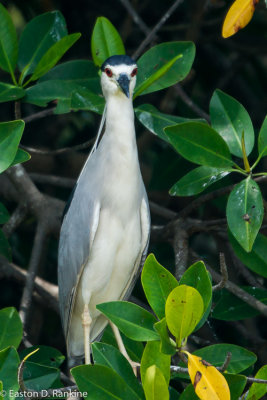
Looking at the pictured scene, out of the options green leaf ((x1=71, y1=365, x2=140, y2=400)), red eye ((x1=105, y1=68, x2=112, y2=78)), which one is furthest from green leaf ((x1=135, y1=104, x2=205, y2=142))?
green leaf ((x1=71, y1=365, x2=140, y2=400))

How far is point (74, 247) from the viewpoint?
2.79 metres

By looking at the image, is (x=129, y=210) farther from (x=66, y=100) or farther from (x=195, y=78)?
(x=195, y=78)

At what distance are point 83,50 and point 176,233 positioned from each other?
153cm

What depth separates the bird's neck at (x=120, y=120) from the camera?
268 cm

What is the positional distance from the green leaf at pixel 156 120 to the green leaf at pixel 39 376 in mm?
932

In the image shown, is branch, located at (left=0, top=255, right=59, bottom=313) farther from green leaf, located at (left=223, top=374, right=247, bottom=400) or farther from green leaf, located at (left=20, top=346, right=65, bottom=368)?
green leaf, located at (left=223, top=374, right=247, bottom=400)

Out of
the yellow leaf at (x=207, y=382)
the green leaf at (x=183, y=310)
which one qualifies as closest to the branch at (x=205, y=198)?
the green leaf at (x=183, y=310)

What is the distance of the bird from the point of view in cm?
269

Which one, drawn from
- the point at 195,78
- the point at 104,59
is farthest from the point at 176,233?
the point at 195,78

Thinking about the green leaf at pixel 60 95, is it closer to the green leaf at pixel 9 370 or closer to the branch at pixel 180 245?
the branch at pixel 180 245

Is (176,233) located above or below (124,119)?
below

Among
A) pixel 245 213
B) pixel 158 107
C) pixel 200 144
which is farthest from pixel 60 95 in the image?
pixel 158 107

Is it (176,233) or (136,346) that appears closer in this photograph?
(136,346)

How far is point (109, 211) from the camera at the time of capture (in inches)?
108
